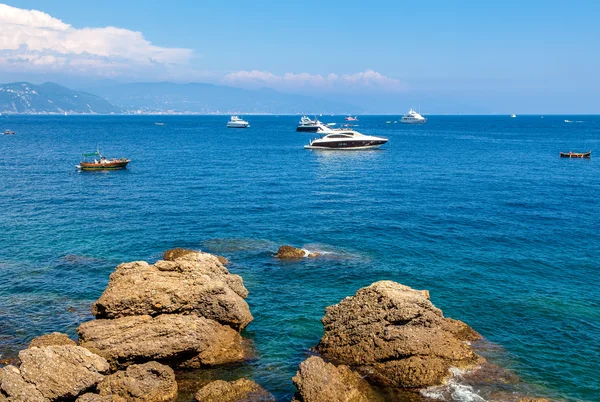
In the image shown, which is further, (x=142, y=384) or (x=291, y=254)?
(x=291, y=254)

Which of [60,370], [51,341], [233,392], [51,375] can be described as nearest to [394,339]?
[233,392]

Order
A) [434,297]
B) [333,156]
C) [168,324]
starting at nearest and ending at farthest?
[168,324] → [434,297] → [333,156]

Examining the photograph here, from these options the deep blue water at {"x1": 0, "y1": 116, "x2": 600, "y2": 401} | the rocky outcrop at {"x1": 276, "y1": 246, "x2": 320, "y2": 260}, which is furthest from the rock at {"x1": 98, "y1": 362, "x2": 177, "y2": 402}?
the rocky outcrop at {"x1": 276, "y1": 246, "x2": 320, "y2": 260}

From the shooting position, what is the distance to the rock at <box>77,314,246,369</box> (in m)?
24.3

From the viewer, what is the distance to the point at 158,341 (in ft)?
80.9

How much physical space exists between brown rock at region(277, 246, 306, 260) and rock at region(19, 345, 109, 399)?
71.3 ft

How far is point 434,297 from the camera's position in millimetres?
34250

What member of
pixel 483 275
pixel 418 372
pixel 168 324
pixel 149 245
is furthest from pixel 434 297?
pixel 149 245

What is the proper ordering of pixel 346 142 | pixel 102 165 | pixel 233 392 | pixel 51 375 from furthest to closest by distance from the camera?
pixel 346 142, pixel 102 165, pixel 233 392, pixel 51 375

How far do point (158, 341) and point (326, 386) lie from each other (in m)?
8.89

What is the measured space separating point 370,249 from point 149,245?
68.0 ft

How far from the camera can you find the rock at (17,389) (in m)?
20.0

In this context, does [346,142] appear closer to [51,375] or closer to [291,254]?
[291,254]

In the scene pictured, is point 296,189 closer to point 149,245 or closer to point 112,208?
point 112,208
